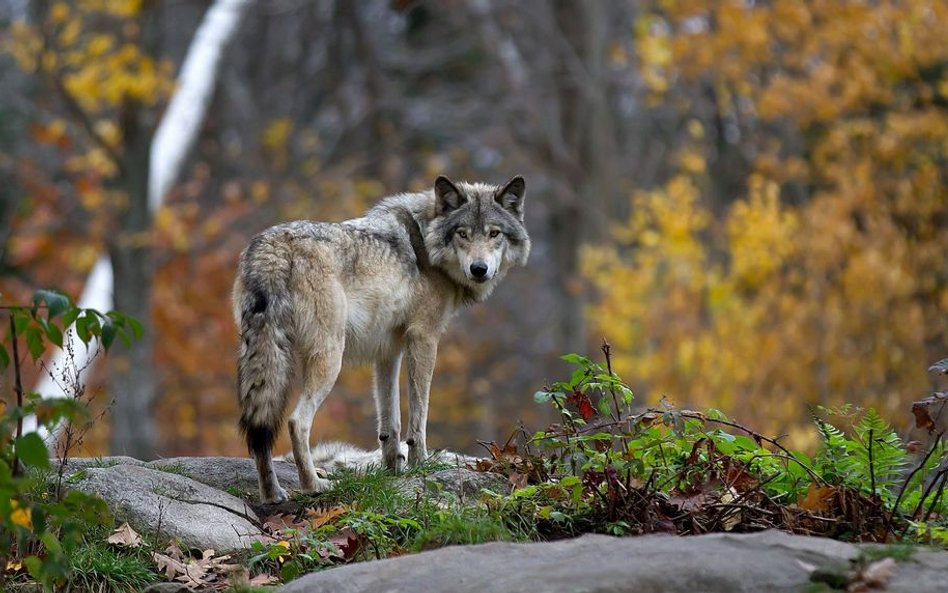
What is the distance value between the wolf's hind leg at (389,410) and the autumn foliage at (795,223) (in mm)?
7791

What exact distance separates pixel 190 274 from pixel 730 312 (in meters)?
12.4

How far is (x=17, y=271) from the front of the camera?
24.3 meters

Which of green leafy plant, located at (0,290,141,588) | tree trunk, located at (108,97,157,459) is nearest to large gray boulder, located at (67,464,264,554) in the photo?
green leafy plant, located at (0,290,141,588)

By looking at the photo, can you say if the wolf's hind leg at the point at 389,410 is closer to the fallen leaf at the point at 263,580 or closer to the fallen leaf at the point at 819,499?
the fallen leaf at the point at 263,580

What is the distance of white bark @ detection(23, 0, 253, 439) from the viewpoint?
58.9ft

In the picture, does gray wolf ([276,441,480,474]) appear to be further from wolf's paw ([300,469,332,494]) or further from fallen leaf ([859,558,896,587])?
fallen leaf ([859,558,896,587])

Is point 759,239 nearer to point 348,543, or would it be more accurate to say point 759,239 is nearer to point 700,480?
point 700,480

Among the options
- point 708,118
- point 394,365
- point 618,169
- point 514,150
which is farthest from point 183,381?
point 394,365

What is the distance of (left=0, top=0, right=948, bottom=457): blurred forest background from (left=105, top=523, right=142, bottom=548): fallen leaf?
5.73 m

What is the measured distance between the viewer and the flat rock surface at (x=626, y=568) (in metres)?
4.65

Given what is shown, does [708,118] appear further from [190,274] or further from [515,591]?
[515,591]

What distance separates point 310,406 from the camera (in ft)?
23.9

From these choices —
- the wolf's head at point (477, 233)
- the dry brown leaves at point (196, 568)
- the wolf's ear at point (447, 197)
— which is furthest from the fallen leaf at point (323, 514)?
the wolf's ear at point (447, 197)

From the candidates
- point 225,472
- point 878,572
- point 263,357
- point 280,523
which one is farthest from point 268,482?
point 878,572
